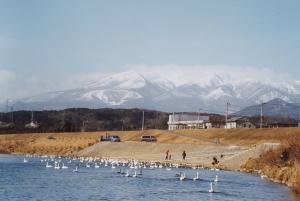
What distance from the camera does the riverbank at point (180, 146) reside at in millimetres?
85000

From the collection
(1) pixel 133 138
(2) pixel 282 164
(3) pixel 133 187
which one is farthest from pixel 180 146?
(3) pixel 133 187

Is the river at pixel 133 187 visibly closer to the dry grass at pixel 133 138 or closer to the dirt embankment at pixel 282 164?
the dirt embankment at pixel 282 164

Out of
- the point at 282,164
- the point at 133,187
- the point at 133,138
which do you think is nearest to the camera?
the point at 133,187

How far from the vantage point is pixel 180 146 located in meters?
112

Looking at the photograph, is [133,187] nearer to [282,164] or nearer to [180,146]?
[282,164]

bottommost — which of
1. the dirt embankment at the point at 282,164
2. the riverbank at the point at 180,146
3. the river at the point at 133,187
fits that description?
the river at the point at 133,187

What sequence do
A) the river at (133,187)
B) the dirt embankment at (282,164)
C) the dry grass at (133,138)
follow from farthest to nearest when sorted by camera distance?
the dry grass at (133,138), the dirt embankment at (282,164), the river at (133,187)

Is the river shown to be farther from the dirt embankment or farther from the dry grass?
the dry grass

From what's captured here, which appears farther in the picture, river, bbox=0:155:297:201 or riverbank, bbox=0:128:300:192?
riverbank, bbox=0:128:300:192

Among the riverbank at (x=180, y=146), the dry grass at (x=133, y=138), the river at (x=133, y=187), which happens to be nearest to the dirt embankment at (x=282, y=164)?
the riverbank at (x=180, y=146)

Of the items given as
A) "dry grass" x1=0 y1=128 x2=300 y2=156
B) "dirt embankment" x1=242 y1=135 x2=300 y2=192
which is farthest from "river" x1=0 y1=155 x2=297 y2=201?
"dry grass" x1=0 y1=128 x2=300 y2=156

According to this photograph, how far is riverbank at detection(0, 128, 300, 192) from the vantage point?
85.0 meters

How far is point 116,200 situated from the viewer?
47.8m

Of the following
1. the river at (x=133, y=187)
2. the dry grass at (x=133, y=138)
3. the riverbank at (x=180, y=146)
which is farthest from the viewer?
the dry grass at (x=133, y=138)
